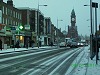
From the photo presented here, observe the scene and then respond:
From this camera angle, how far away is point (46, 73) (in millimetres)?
16344

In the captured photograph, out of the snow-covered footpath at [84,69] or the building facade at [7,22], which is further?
the building facade at [7,22]

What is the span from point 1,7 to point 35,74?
54.8 metres

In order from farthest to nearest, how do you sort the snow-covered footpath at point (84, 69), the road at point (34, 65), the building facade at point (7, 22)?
1. the building facade at point (7, 22)
2. the road at point (34, 65)
3. the snow-covered footpath at point (84, 69)

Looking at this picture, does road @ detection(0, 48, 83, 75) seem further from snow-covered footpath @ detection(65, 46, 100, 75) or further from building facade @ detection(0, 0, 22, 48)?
building facade @ detection(0, 0, 22, 48)

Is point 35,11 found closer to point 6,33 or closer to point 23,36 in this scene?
point 23,36

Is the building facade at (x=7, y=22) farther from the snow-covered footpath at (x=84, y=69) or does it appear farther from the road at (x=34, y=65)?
the snow-covered footpath at (x=84, y=69)

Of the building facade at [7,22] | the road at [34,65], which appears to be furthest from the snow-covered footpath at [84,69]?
the building facade at [7,22]

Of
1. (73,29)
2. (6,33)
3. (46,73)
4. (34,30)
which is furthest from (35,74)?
(73,29)

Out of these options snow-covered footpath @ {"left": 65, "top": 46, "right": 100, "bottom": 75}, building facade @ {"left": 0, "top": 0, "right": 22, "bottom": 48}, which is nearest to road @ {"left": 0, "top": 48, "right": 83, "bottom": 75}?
snow-covered footpath @ {"left": 65, "top": 46, "right": 100, "bottom": 75}

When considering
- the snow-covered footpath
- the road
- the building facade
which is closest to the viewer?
the snow-covered footpath

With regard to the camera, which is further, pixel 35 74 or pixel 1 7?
pixel 1 7

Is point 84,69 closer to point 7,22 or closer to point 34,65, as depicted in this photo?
point 34,65

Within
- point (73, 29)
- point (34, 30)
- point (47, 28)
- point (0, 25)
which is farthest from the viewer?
point (73, 29)

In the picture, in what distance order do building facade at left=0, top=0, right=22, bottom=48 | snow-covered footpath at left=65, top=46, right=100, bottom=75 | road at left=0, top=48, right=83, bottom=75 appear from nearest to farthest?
snow-covered footpath at left=65, top=46, right=100, bottom=75
road at left=0, top=48, right=83, bottom=75
building facade at left=0, top=0, right=22, bottom=48
